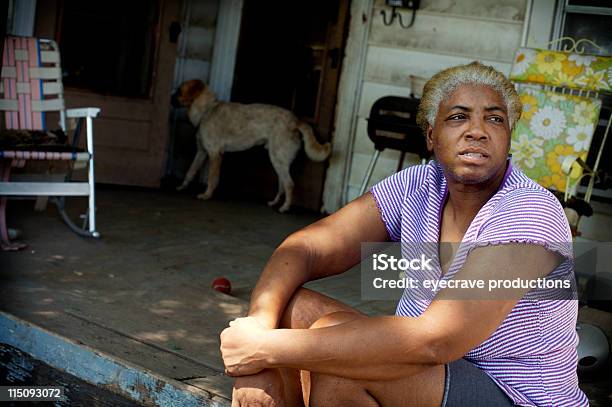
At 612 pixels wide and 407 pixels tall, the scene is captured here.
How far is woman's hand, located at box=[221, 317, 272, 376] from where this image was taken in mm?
1907

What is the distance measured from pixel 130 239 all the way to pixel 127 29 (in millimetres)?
2164

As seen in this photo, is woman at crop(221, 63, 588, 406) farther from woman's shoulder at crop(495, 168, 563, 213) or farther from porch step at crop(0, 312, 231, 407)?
porch step at crop(0, 312, 231, 407)

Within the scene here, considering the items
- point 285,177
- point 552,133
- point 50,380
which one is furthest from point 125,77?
point 50,380

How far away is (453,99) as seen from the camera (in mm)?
2059

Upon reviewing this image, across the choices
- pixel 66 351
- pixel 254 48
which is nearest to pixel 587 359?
pixel 66 351

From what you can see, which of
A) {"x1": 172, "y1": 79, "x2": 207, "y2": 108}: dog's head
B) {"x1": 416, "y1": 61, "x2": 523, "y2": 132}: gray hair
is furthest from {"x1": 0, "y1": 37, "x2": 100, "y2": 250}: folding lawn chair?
{"x1": 416, "y1": 61, "x2": 523, "y2": 132}: gray hair

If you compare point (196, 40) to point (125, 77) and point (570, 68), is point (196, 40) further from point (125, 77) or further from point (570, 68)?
point (570, 68)

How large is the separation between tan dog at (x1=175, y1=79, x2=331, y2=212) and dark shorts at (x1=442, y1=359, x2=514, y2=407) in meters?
4.45

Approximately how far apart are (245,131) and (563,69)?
2.60 meters

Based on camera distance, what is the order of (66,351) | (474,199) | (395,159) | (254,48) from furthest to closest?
(254,48)
(395,159)
(66,351)
(474,199)

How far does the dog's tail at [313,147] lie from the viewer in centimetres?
625

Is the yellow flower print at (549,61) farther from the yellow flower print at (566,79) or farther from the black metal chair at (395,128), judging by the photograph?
the black metal chair at (395,128)

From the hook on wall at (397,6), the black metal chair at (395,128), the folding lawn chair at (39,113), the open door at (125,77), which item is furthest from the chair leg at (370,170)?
the folding lawn chair at (39,113)

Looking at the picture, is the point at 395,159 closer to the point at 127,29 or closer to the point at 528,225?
the point at 127,29
